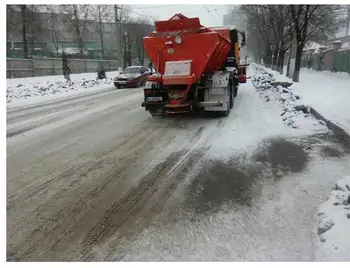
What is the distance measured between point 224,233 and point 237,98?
10.8m

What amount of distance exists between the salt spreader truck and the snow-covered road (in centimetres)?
142

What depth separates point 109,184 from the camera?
15.3ft

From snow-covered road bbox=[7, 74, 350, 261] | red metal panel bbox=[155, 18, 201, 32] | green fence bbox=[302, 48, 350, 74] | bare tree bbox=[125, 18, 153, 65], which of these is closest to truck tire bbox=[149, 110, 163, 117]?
snow-covered road bbox=[7, 74, 350, 261]

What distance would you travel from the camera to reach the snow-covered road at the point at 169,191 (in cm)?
315

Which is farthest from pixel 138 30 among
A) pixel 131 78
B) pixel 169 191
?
pixel 169 191

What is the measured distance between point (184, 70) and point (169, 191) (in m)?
5.19

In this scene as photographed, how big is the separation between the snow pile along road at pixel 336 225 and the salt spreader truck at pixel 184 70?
5.54 metres

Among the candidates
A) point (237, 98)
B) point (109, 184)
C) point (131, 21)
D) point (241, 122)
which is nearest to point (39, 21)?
point (131, 21)

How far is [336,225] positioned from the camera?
3.21m

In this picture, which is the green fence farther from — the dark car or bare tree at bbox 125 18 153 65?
bare tree at bbox 125 18 153 65

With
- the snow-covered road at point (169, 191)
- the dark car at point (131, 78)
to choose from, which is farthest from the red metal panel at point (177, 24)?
the dark car at point (131, 78)

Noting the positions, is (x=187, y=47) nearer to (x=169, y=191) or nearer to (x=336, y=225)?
(x=169, y=191)

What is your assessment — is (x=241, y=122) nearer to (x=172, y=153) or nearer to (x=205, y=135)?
(x=205, y=135)

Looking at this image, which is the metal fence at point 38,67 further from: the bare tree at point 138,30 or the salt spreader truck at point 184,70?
the salt spreader truck at point 184,70
